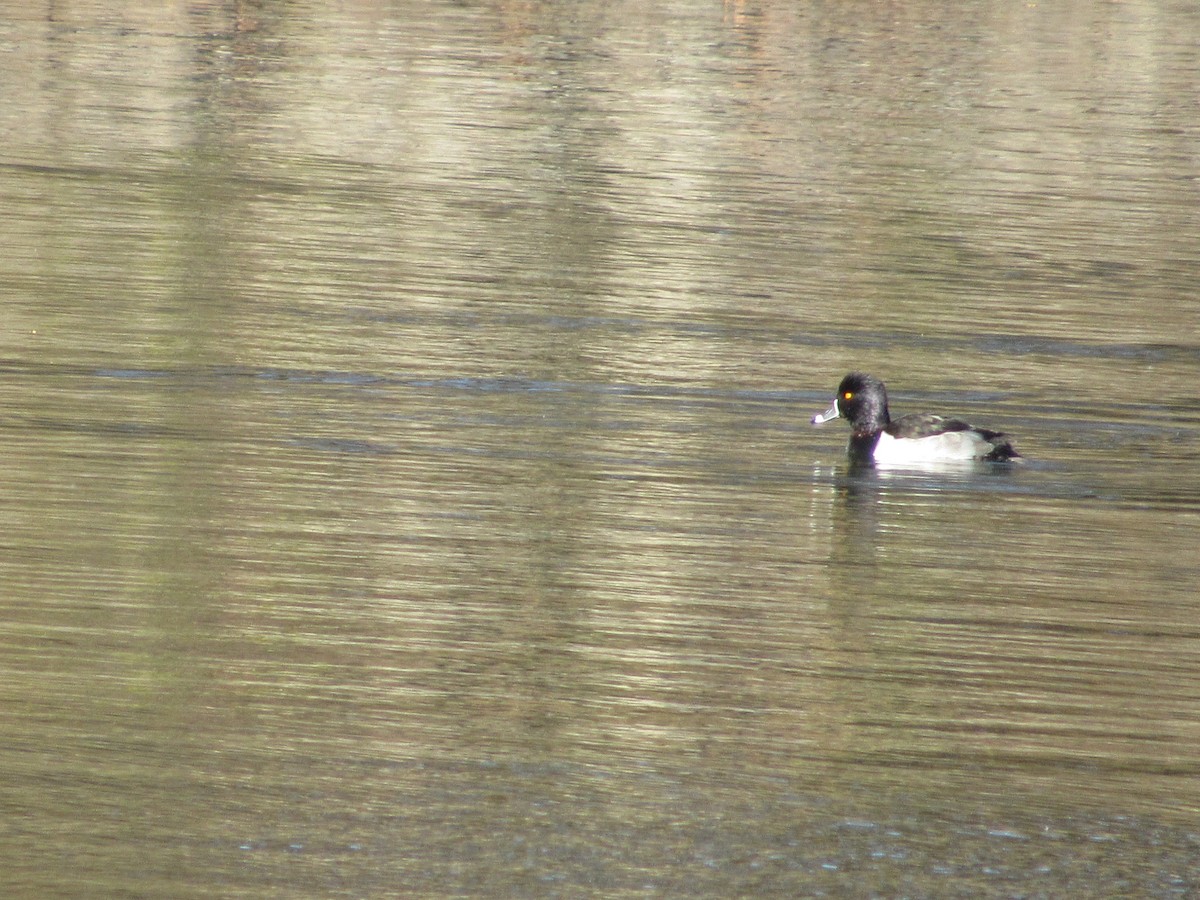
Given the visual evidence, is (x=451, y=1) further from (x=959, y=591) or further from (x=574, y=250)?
(x=959, y=591)

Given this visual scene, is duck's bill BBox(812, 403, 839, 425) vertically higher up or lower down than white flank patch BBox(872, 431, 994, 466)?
higher up

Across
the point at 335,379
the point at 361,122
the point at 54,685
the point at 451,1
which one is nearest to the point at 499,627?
the point at 54,685

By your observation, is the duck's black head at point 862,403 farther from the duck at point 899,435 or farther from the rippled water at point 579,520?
the rippled water at point 579,520

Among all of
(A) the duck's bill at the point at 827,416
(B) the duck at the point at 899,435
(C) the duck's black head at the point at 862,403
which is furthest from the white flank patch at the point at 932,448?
(A) the duck's bill at the point at 827,416

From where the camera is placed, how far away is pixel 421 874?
6664 millimetres

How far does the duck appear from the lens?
1359cm

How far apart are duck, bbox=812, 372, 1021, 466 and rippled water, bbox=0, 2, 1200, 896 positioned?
166 mm

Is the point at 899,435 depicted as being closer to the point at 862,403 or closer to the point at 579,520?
the point at 862,403

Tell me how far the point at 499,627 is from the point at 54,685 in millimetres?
1898

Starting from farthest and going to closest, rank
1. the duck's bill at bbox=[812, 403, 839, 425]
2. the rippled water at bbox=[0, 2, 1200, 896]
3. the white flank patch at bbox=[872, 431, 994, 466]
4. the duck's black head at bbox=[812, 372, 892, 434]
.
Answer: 1. the duck's bill at bbox=[812, 403, 839, 425]
2. the duck's black head at bbox=[812, 372, 892, 434]
3. the white flank patch at bbox=[872, 431, 994, 466]
4. the rippled water at bbox=[0, 2, 1200, 896]

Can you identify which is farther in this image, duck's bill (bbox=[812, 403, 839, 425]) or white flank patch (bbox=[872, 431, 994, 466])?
duck's bill (bbox=[812, 403, 839, 425])

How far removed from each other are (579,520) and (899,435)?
2.94 meters

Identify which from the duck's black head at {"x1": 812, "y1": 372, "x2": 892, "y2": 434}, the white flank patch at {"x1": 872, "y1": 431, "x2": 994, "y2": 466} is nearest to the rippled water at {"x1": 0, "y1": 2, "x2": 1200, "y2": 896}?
the white flank patch at {"x1": 872, "y1": 431, "x2": 994, "y2": 466}

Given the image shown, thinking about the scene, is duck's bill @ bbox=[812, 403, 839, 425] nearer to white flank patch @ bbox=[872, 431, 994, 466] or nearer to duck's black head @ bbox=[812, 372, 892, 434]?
duck's black head @ bbox=[812, 372, 892, 434]
